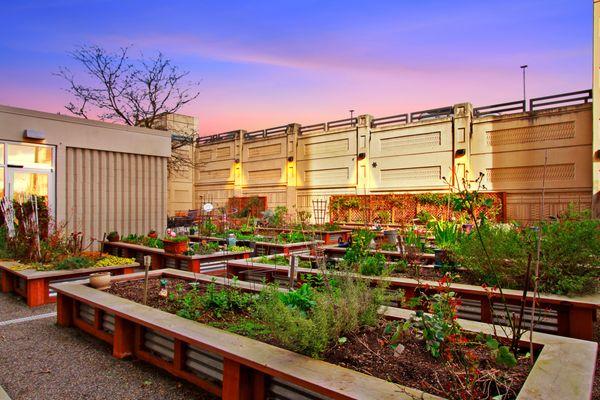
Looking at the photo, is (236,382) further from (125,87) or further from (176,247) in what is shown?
(125,87)

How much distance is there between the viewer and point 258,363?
2330mm

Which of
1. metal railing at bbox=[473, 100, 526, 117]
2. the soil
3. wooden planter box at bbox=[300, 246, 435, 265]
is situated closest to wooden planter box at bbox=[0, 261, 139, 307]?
wooden planter box at bbox=[300, 246, 435, 265]

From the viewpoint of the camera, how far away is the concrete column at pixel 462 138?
48.9 feet

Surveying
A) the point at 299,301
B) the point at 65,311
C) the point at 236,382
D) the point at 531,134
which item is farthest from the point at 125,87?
the point at 236,382

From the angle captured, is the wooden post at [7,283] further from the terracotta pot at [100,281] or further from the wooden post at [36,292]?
the terracotta pot at [100,281]

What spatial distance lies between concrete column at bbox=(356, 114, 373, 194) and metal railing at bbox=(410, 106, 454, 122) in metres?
1.99

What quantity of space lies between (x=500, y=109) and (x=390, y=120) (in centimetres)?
423

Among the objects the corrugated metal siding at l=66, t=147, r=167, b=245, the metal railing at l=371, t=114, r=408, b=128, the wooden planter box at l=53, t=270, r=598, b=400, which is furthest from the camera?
the metal railing at l=371, t=114, r=408, b=128

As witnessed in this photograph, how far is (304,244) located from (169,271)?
146 inches

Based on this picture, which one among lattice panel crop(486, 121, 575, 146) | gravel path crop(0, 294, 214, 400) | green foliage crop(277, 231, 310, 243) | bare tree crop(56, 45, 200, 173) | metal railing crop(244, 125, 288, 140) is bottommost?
gravel path crop(0, 294, 214, 400)

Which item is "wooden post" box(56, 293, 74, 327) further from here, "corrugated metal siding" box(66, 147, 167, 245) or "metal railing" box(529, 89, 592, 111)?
"metal railing" box(529, 89, 592, 111)

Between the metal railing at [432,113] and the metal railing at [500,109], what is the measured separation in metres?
0.91

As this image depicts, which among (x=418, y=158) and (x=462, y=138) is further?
(x=418, y=158)

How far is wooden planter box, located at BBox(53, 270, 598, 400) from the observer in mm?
2006
